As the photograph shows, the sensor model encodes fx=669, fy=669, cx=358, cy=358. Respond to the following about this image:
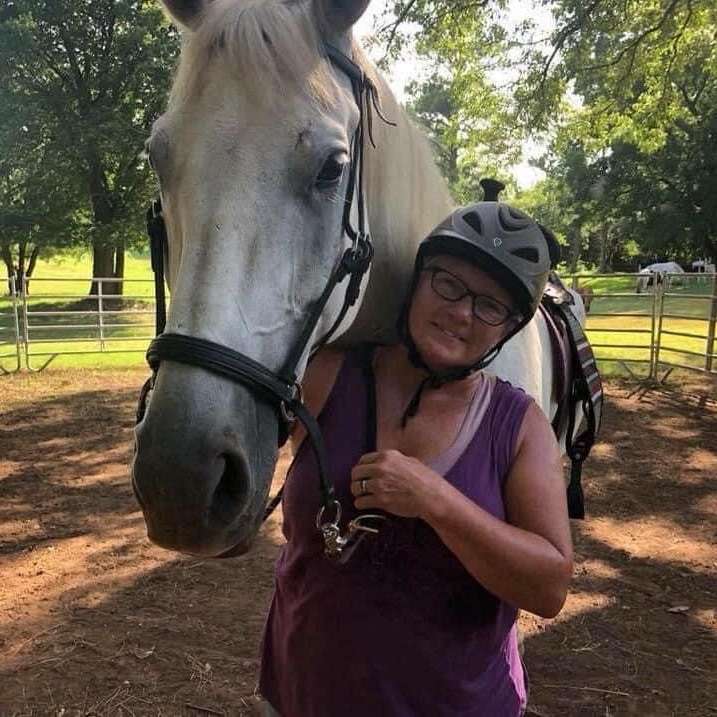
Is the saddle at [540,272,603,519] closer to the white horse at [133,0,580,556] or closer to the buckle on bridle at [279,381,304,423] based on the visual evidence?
the white horse at [133,0,580,556]

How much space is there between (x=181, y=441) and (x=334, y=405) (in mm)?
461

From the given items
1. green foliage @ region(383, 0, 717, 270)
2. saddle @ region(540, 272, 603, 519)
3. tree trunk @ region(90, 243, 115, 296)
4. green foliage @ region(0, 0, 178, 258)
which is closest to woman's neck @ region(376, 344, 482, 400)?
saddle @ region(540, 272, 603, 519)

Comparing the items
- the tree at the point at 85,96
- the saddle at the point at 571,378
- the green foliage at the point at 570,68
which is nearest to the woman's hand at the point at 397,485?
the saddle at the point at 571,378

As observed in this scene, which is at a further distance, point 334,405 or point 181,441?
point 334,405

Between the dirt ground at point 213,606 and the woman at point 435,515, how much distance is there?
5.90 ft

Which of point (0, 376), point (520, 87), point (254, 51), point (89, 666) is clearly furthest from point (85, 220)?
point (254, 51)

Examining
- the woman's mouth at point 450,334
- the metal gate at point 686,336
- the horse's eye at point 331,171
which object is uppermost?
the horse's eye at point 331,171

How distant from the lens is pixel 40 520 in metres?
4.94

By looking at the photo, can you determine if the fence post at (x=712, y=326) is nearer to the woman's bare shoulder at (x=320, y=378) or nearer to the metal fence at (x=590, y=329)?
the metal fence at (x=590, y=329)

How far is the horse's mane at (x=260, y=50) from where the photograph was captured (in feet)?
4.22

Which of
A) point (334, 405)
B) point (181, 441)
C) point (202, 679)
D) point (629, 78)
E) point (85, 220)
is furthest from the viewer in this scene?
point (85, 220)

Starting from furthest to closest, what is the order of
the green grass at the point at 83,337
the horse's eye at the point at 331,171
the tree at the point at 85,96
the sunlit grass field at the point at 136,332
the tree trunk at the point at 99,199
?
the tree trunk at the point at 99,199
the tree at the point at 85,96
the green grass at the point at 83,337
the sunlit grass field at the point at 136,332
the horse's eye at the point at 331,171

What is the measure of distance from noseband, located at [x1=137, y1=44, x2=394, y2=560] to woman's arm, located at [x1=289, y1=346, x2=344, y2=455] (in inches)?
4.4

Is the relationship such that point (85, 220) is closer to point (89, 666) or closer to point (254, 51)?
point (89, 666)
